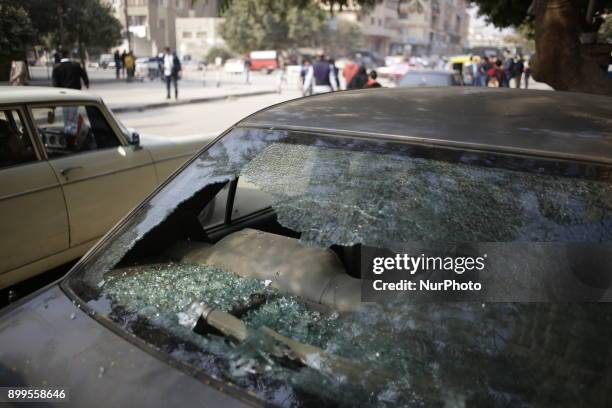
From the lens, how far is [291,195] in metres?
1.98

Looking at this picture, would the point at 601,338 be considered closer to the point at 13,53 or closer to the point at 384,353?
the point at 384,353

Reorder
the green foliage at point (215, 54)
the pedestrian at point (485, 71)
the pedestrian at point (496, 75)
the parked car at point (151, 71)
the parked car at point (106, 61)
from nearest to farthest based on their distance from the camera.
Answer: the pedestrian at point (496, 75), the pedestrian at point (485, 71), the parked car at point (151, 71), the parked car at point (106, 61), the green foliage at point (215, 54)

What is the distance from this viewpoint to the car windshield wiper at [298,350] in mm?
1332

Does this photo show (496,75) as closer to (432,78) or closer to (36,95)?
(432,78)

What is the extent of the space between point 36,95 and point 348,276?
9.74 ft

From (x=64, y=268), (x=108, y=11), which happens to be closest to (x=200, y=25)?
(x=108, y=11)

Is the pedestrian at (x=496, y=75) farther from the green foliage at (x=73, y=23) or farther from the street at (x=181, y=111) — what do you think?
the green foliage at (x=73, y=23)

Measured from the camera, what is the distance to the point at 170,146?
4629mm

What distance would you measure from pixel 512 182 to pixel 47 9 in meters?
22.8

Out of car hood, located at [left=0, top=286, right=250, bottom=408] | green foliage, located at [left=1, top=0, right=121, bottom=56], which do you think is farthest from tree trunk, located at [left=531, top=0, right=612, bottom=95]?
green foliage, located at [left=1, top=0, right=121, bottom=56]

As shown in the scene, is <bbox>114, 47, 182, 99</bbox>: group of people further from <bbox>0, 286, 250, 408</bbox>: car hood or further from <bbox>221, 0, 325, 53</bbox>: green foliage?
<bbox>221, 0, 325, 53</bbox>: green foliage

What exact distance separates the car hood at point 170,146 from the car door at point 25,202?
0.99 meters

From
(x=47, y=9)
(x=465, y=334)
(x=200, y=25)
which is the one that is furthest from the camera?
(x=200, y=25)

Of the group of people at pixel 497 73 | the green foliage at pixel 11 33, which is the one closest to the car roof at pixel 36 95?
the green foliage at pixel 11 33
